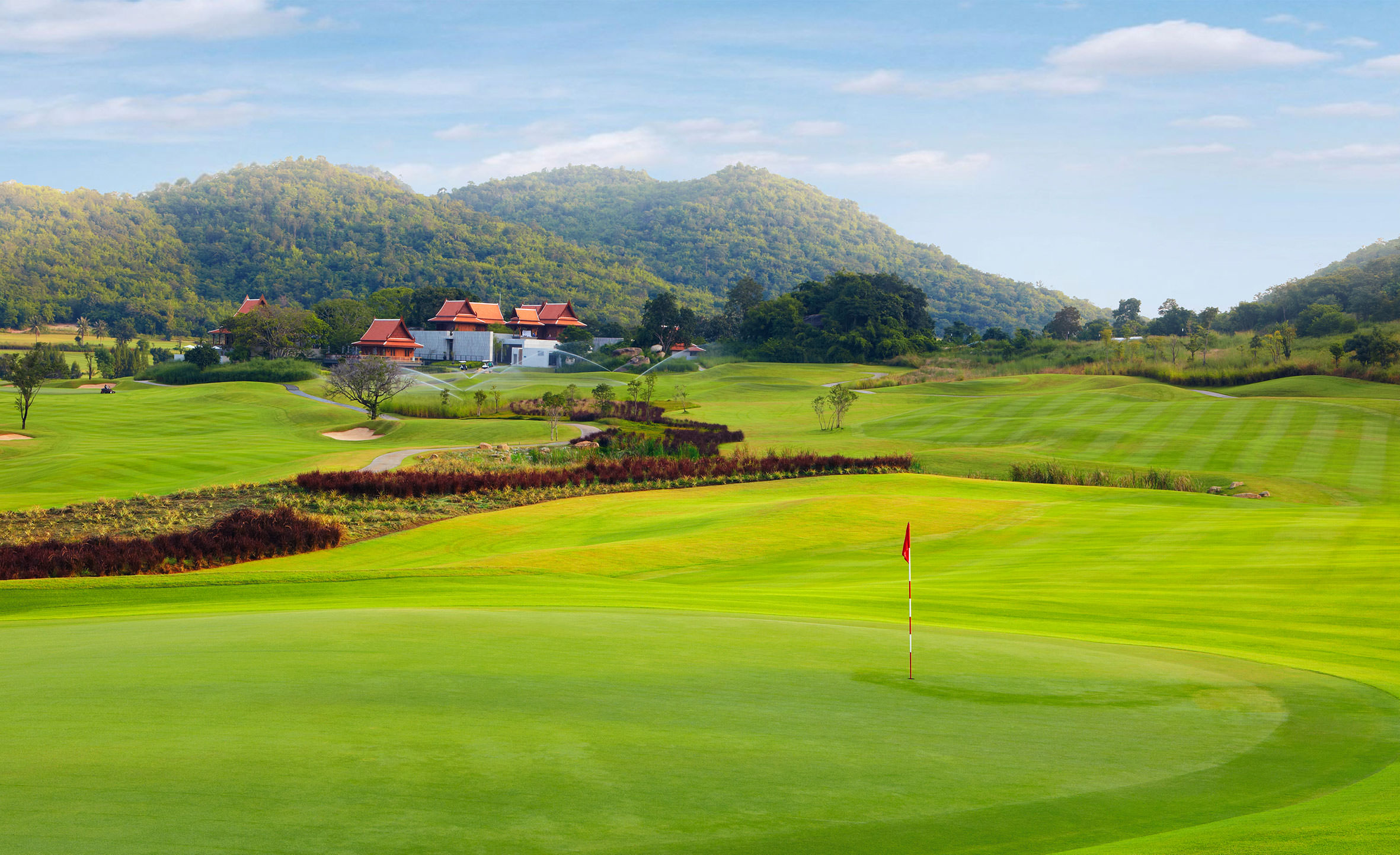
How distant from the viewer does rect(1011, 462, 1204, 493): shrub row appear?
93.3 ft

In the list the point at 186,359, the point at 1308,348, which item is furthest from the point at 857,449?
the point at 186,359

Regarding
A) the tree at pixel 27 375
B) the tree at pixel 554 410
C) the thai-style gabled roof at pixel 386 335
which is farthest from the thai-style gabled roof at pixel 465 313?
the tree at pixel 27 375

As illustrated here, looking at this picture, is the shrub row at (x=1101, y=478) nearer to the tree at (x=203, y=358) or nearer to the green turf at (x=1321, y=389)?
the green turf at (x=1321, y=389)

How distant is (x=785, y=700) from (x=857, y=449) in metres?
34.7

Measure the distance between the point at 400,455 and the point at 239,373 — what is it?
5174 cm

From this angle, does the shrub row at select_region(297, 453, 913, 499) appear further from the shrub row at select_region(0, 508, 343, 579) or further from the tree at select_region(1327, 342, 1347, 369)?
the tree at select_region(1327, 342, 1347, 369)

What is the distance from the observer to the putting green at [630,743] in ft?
11.3

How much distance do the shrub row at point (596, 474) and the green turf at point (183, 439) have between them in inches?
244

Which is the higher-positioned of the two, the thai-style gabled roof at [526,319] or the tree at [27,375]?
the thai-style gabled roof at [526,319]

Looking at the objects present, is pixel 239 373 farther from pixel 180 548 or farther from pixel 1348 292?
pixel 1348 292

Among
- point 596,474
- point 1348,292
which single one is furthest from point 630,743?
point 1348,292

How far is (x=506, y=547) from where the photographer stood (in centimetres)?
1969

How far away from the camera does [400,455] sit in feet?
121

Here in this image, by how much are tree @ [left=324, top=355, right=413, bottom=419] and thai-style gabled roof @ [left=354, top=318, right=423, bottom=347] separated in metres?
36.7
